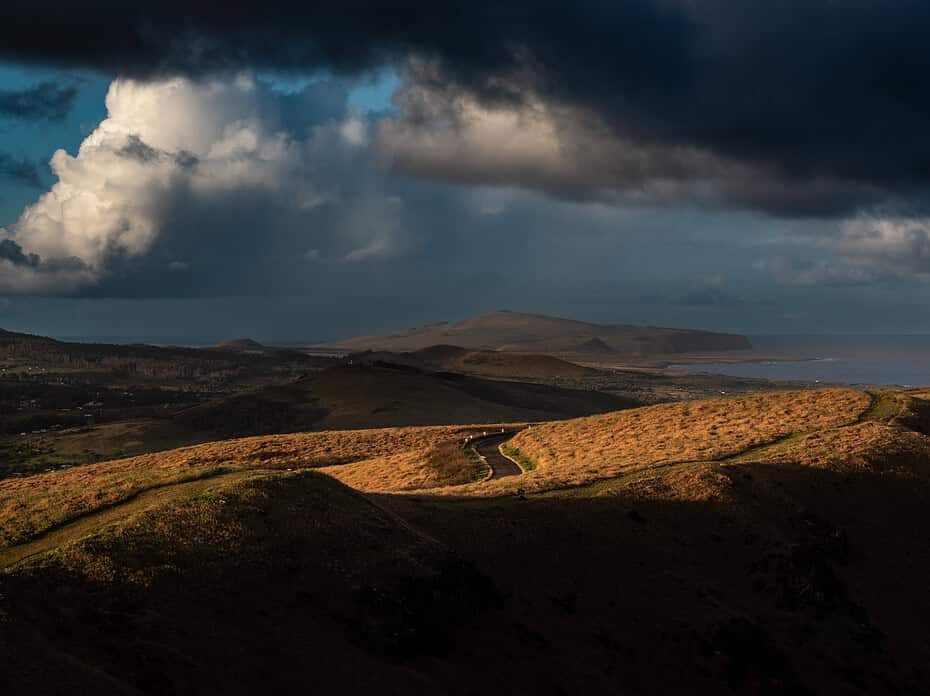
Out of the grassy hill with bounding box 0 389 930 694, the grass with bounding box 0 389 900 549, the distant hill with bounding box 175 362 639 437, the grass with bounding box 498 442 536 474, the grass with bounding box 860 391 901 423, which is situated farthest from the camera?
the distant hill with bounding box 175 362 639 437

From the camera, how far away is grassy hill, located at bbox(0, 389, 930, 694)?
50.7 feet

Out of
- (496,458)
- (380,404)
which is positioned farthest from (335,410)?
(496,458)

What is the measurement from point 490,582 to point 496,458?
2536cm

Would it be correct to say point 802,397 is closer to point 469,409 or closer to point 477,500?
point 477,500

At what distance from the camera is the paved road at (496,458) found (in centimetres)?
4128

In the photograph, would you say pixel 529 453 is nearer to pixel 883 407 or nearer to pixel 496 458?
pixel 496 458

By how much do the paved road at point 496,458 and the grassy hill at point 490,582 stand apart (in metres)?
5.21

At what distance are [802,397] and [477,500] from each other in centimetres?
3673

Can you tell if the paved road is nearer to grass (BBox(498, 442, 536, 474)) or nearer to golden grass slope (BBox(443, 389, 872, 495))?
grass (BBox(498, 442, 536, 474))

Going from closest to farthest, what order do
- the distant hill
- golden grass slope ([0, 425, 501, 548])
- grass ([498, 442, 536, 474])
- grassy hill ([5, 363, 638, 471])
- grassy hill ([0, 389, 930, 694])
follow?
grassy hill ([0, 389, 930, 694]) < golden grass slope ([0, 425, 501, 548]) < grass ([498, 442, 536, 474]) < grassy hill ([5, 363, 638, 471]) < the distant hill

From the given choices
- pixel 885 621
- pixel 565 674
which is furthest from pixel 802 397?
pixel 565 674

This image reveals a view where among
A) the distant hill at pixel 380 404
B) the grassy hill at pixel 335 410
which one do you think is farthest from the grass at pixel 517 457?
the grassy hill at pixel 335 410

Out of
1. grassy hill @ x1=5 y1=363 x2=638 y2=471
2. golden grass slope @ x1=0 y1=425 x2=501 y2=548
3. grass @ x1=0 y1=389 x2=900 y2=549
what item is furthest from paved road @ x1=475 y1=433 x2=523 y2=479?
grassy hill @ x1=5 y1=363 x2=638 y2=471

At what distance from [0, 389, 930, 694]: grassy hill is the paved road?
521 centimetres
